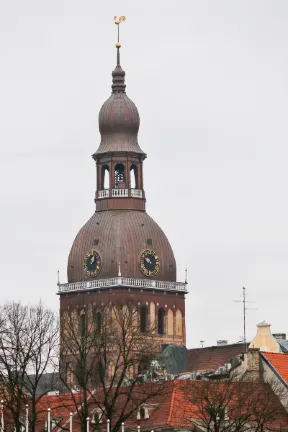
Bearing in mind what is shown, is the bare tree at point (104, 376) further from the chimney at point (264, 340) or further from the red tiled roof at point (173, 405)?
the chimney at point (264, 340)

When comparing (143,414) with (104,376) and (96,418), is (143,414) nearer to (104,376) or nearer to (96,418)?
(104,376)

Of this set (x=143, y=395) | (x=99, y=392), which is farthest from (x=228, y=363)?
(x=143, y=395)

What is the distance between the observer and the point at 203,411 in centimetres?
14500

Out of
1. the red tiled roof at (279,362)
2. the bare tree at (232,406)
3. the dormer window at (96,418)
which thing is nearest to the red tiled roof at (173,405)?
the bare tree at (232,406)

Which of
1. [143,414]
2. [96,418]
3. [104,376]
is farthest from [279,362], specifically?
[96,418]

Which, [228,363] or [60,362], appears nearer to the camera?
[60,362]

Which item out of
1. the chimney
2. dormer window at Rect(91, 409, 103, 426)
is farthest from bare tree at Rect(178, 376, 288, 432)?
the chimney

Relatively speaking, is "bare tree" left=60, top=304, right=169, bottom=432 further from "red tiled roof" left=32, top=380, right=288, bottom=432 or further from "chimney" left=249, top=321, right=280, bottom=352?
"chimney" left=249, top=321, right=280, bottom=352

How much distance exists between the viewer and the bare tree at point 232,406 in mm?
140750

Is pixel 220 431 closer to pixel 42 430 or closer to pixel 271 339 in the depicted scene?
pixel 42 430

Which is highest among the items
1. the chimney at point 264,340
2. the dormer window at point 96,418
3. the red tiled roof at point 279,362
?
the chimney at point 264,340

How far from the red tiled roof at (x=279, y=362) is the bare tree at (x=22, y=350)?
15.9m

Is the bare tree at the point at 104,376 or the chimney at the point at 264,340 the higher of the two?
the chimney at the point at 264,340

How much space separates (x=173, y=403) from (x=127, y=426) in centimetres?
350
